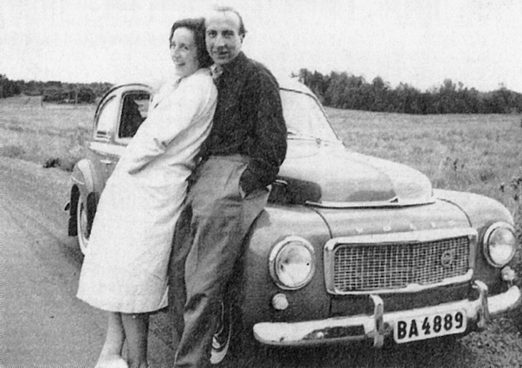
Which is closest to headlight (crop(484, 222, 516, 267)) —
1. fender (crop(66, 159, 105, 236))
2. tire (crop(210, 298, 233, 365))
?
tire (crop(210, 298, 233, 365))

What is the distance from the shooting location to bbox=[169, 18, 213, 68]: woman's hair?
11.0 feet

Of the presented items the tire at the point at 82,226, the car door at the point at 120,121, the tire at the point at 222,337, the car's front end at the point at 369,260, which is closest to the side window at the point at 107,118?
the car door at the point at 120,121

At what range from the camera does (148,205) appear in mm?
3217

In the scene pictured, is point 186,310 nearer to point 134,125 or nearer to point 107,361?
Result: point 107,361

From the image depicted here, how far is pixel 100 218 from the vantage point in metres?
3.36

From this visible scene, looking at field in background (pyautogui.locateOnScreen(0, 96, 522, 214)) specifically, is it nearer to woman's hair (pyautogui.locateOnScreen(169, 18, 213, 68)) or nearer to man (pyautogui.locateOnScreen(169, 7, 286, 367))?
man (pyautogui.locateOnScreen(169, 7, 286, 367))

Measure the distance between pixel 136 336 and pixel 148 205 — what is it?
75 cm

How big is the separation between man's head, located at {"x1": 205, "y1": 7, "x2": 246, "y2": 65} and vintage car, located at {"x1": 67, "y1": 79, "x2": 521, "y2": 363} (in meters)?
0.87

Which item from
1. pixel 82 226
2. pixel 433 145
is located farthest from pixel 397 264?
pixel 433 145

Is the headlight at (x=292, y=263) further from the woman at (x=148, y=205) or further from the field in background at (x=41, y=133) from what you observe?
the field in background at (x=41, y=133)

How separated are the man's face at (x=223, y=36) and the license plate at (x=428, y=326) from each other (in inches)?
66.4

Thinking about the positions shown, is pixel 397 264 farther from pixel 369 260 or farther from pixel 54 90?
pixel 54 90

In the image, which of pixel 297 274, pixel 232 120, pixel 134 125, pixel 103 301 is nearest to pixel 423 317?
pixel 297 274

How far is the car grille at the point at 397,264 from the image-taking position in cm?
323
